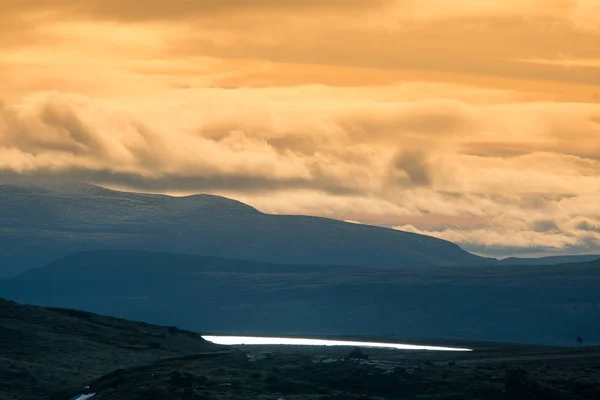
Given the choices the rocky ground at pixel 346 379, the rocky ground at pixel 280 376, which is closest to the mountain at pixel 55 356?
the rocky ground at pixel 280 376

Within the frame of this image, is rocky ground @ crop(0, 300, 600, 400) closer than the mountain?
Yes

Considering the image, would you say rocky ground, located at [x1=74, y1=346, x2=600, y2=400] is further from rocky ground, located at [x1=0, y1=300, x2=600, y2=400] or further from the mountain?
the mountain

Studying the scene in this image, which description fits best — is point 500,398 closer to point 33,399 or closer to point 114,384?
point 114,384

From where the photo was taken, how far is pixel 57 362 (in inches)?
6781

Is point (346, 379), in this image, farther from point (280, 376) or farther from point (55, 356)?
point (55, 356)

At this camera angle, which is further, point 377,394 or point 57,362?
point 57,362

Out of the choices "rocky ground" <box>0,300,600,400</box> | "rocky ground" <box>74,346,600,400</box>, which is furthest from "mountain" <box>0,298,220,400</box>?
"rocky ground" <box>74,346,600,400</box>

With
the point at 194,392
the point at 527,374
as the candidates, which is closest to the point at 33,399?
the point at 194,392

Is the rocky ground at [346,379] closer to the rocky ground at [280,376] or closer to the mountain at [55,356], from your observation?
the rocky ground at [280,376]

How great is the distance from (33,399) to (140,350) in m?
46.6

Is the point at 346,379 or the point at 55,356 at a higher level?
the point at 55,356

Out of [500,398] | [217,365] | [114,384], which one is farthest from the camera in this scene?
[217,365]

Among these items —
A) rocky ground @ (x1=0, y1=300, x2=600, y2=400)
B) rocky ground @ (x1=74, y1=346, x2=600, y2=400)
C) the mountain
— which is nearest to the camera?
rocky ground @ (x1=74, y1=346, x2=600, y2=400)

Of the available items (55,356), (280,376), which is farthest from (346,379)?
(55,356)
